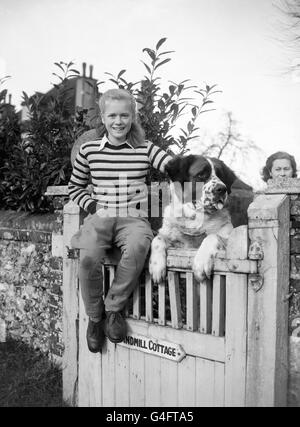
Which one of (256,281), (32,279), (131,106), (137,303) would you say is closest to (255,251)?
(256,281)

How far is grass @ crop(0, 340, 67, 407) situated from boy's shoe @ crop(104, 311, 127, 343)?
3.22 ft

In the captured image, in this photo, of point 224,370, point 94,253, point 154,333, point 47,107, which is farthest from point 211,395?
point 47,107

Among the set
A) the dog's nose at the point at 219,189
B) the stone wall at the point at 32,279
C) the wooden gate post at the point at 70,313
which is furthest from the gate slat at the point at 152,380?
the stone wall at the point at 32,279

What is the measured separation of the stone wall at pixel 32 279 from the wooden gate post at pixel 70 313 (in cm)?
49

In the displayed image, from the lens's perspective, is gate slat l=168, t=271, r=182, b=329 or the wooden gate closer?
the wooden gate

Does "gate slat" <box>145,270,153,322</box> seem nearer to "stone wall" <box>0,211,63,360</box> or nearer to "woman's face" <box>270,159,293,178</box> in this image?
"stone wall" <box>0,211,63,360</box>

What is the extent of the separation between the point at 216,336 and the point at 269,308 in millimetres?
391

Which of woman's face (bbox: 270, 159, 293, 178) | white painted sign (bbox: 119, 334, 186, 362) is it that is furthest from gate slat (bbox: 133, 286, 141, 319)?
woman's face (bbox: 270, 159, 293, 178)

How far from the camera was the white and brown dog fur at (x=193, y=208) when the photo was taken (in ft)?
9.22

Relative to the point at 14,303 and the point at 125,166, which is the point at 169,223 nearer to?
the point at 125,166

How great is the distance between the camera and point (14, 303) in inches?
188

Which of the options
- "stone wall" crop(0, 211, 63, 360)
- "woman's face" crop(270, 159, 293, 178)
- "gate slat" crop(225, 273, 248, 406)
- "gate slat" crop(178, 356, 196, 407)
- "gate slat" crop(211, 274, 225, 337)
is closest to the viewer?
"gate slat" crop(225, 273, 248, 406)

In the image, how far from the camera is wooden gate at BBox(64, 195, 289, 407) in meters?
2.32

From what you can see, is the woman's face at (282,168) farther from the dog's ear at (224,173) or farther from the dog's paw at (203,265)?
the dog's paw at (203,265)
